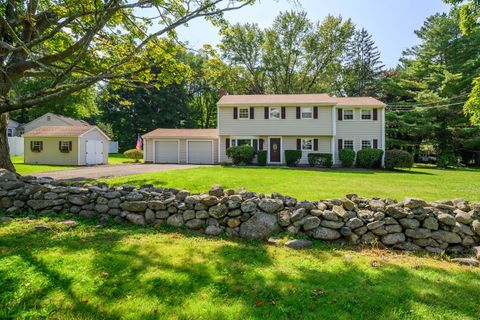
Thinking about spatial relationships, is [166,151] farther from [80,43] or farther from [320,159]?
[80,43]

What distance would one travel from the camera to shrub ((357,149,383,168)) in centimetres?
1969

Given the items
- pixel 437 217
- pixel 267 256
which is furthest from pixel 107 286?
pixel 437 217

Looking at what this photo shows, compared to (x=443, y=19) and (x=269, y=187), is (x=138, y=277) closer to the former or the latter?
(x=269, y=187)

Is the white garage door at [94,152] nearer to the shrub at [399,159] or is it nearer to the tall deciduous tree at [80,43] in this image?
the tall deciduous tree at [80,43]

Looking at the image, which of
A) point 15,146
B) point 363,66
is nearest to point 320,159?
point 363,66

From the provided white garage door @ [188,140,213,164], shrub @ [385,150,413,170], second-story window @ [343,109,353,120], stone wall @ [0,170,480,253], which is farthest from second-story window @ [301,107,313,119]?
stone wall @ [0,170,480,253]

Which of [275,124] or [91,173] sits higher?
[275,124]

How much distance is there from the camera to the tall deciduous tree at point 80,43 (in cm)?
653

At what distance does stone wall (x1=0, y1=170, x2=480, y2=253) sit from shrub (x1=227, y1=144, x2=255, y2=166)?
14.3m

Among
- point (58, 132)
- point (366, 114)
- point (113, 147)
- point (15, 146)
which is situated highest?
point (366, 114)

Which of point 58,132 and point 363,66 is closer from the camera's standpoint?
point 58,132

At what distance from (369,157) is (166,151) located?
16476 mm

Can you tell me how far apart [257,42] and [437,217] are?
110 feet

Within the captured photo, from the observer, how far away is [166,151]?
24625mm
